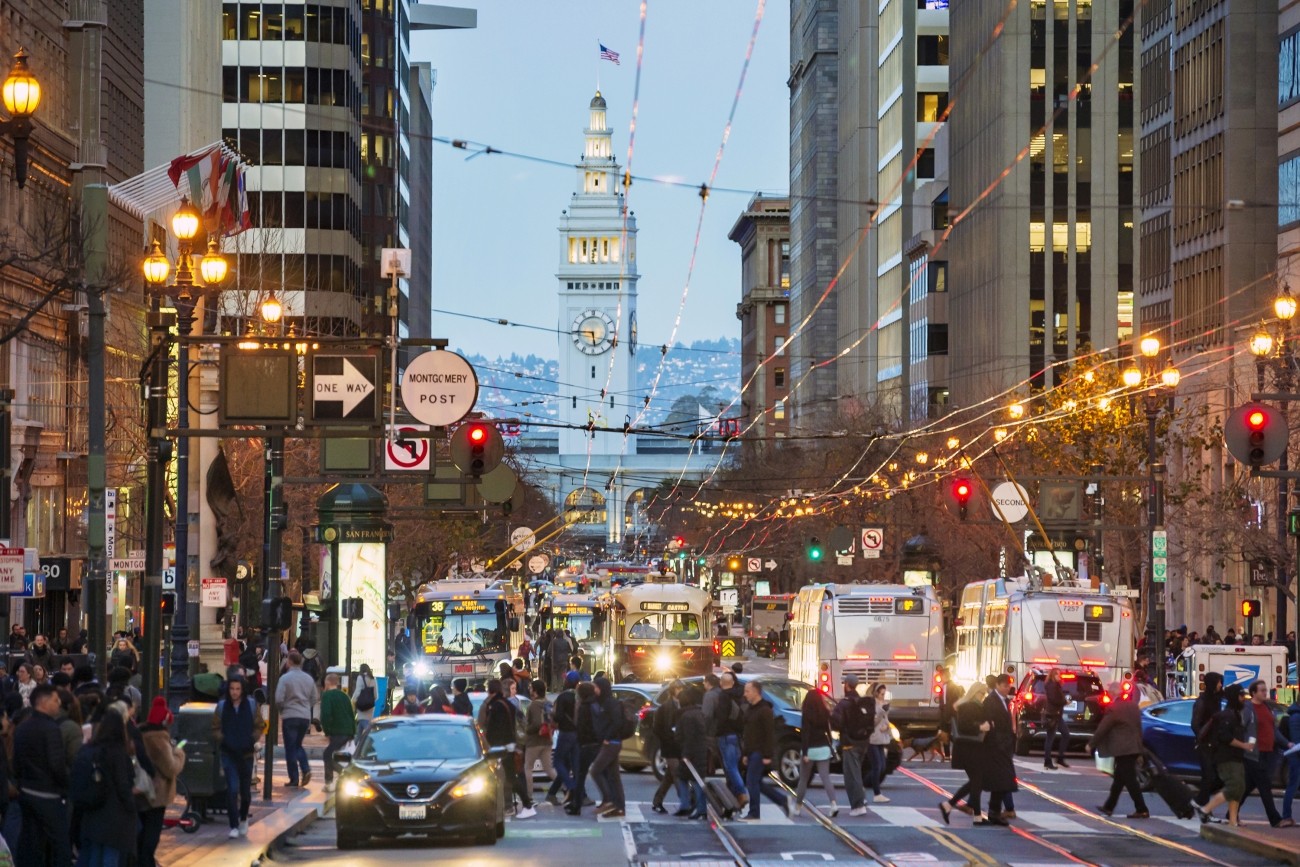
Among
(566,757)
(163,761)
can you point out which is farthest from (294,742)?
(163,761)

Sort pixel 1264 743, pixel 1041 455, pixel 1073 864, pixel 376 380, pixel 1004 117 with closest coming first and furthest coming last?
pixel 1073 864, pixel 1264 743, pixel 376 380, pixel 1041 455, pixel 1004 117

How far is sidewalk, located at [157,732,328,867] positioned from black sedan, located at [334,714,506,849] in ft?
3.30

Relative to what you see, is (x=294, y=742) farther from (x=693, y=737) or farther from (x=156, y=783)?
(x=156, y=783)

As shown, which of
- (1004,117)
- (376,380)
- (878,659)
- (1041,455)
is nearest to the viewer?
(376,380)

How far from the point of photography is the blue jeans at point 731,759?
2839 cm

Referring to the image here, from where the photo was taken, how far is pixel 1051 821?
2766 cm

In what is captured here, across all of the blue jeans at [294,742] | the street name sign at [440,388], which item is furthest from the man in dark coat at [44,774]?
the street name sign at [440,388]

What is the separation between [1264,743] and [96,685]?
45.1ft

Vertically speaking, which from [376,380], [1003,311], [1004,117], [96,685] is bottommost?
[96,685]

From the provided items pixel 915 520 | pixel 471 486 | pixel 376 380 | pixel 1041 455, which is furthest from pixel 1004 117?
pixel 376 380

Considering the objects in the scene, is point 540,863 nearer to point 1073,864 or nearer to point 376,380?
point 1073,864

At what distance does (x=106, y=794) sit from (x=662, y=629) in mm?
45552

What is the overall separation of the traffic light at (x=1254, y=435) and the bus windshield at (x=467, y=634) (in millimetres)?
30953

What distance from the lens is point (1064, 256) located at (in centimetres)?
10994
